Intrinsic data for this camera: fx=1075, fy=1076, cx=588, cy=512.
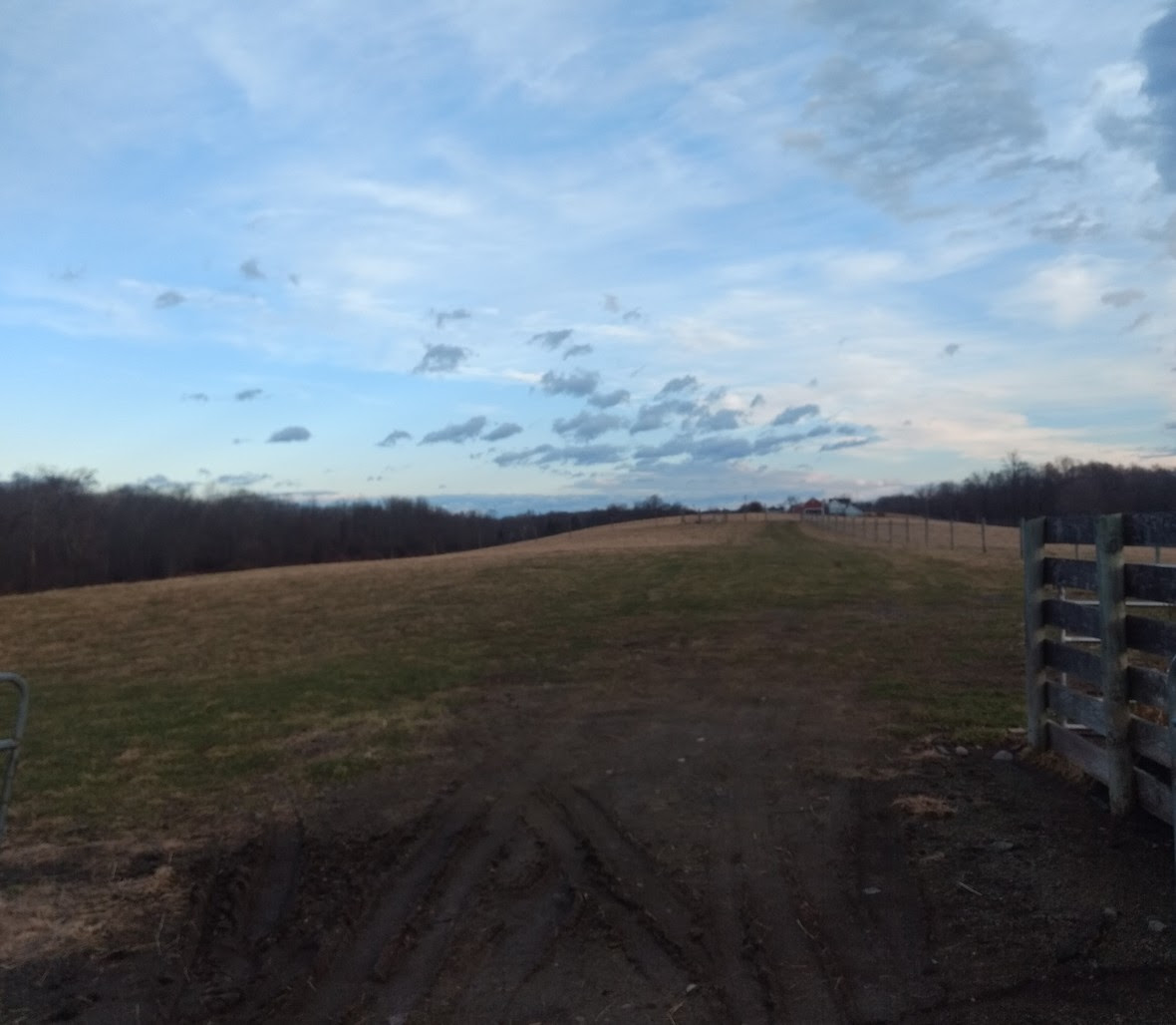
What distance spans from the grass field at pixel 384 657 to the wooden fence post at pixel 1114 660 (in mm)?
2824

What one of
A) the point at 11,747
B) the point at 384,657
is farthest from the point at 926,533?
the point at 11,747

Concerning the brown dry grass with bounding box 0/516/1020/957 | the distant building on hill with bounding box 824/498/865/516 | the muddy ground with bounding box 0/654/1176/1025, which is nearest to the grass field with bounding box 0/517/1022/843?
the brown dry grass with bounding box 0/516/1020/957

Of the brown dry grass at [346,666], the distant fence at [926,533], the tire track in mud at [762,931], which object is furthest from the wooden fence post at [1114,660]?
Answer: the distant fence at [926,533]

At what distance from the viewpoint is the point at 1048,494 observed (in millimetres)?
67750

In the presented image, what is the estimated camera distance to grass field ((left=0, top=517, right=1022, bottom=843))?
1004 cm

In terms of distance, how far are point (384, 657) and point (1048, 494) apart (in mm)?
59748

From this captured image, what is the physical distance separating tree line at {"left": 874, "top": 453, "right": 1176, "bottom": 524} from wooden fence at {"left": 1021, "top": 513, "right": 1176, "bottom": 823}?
55.2ft

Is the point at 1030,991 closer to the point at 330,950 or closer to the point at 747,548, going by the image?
the point at 330,950

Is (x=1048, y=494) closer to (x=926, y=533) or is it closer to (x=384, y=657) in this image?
(x=926, y=533)

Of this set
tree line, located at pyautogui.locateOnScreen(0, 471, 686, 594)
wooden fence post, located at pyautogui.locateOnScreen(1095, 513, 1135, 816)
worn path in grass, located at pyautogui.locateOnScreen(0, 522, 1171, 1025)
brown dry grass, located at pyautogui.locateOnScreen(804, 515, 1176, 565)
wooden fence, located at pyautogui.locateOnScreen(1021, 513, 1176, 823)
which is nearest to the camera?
worn path in grass, located at pyautogui.locateOnScreen(0, 522, 1171, 1025)

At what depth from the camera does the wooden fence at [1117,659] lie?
6.28 metres

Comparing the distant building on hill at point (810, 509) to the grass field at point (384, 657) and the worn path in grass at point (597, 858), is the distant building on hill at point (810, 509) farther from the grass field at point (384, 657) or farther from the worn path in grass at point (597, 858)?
the worn path in grass at point (597, 858)

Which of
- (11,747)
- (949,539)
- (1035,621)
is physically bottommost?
(949,539)

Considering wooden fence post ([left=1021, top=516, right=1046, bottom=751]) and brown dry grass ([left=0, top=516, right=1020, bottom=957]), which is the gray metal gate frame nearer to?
brown dry grass ([left=0, top=516, right=1020, bottom=957])
